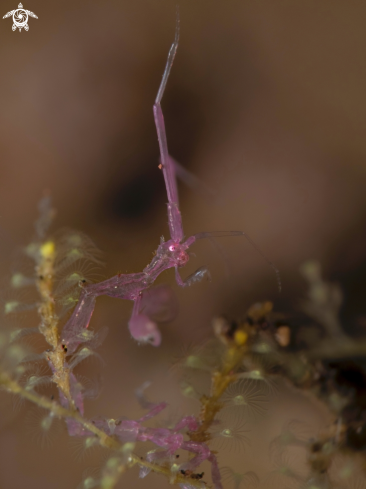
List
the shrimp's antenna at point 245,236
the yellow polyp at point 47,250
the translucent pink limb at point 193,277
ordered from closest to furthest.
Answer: the yellow polyp at point 47,250, the translucent pink limb at point 193,277, the shrimp's antenna at point 245,236

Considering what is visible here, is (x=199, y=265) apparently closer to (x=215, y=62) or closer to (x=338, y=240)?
(x=338, y=240)

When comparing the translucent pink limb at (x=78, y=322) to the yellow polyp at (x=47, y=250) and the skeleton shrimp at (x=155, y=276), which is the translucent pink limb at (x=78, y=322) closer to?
the skeleton shrimp at (x=155, y=276)

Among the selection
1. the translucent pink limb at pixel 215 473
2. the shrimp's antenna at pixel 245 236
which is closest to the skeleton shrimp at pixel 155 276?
the shrimp's antenna at pixel 245 236

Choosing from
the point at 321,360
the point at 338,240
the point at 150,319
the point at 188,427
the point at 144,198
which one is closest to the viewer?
the point at 321,360

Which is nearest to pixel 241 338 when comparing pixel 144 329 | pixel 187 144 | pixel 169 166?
pixel 144 329

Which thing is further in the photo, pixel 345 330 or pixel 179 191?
pixel 179 191

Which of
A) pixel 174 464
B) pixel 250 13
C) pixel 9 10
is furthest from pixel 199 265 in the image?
pixel 9 10

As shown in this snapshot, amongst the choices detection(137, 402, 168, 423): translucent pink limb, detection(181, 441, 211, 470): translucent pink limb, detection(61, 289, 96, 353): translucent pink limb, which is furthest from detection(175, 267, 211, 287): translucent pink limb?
detection(181, 441, 211, 470): translucent pink limb
